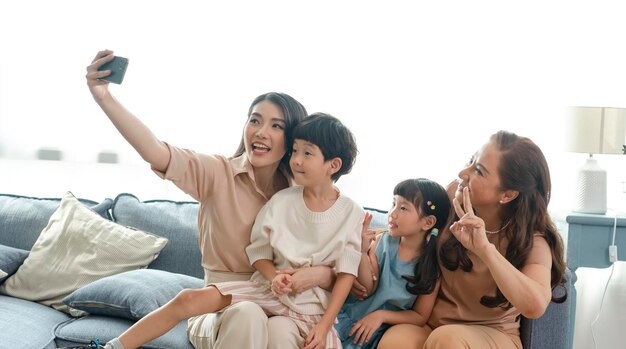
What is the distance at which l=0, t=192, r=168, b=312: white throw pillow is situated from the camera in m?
3.40

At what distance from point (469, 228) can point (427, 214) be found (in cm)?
26

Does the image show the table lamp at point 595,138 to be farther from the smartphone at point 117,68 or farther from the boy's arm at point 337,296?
the smartphone at point 117,68

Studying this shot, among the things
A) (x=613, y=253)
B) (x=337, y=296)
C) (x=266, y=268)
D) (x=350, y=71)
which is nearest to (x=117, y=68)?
(x=266, y=268)

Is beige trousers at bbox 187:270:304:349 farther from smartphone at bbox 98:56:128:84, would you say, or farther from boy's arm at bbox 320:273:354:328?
smartphone at bbox 98:56:128:84

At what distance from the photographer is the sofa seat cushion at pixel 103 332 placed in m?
2.88

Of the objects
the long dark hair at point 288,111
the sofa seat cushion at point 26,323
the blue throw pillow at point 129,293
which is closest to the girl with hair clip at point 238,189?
the long dark hair at point 288,111

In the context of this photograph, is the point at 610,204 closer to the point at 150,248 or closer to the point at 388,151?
the point at 388,151

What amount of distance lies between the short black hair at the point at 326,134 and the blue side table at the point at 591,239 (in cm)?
119

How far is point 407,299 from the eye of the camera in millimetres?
2756

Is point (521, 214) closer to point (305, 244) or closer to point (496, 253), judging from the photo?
point (496, 253)

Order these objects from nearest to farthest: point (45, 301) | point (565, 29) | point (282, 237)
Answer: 1. point (282, 237)
2. point (45, 301)
3. point (565, 29)

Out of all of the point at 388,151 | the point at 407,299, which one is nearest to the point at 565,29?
the point at 388,151

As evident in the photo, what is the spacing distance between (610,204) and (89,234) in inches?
83.8

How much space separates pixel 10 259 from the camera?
347 cm
